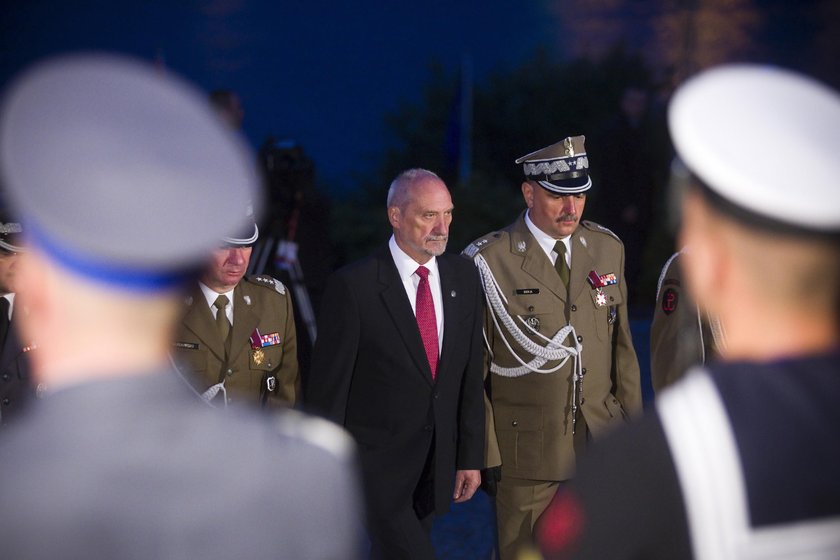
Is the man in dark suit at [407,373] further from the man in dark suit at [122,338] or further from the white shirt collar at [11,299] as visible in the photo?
the man in dark suit at [122,338]

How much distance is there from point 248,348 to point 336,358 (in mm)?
403

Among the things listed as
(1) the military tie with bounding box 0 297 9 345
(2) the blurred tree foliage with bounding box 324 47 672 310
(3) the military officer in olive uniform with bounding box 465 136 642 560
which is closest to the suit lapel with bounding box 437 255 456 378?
(3) the military officer in olive uniform with bounding box 465 136 642 560

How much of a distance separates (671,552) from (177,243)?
0.74 meters

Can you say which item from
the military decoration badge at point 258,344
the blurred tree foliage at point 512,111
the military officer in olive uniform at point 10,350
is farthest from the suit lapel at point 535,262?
the blurred tree foliage at point 512,111

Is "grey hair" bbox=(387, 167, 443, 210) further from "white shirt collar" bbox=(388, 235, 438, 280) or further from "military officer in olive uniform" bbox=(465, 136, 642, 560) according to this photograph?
"military officer in olive uniform" bbox=(465, 136, 642, 560)

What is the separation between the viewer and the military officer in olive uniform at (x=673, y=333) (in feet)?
13.4

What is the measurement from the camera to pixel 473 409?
165 inches

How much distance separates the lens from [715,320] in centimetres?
401

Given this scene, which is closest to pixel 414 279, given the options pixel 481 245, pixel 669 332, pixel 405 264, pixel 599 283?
pixel 405 264

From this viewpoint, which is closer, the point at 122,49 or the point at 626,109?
the point at 626,109

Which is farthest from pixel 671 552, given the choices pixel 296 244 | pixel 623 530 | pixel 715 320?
pixel 296 244

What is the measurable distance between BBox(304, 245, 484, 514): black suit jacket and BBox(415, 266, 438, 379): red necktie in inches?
1.7

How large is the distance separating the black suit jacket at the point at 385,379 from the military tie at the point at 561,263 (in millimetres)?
651

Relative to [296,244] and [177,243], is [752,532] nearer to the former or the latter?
[177,243]
